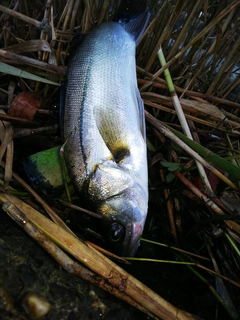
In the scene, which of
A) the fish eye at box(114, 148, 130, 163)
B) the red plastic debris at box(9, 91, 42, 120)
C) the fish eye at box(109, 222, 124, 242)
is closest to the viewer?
the fish eye at box(109, 222, 124, 242)

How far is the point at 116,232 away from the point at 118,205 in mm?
166

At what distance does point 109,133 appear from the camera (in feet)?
6.96

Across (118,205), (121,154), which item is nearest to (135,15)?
(121,154)

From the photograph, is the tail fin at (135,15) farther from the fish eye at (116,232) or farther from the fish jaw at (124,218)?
the fish eye at (116,232)

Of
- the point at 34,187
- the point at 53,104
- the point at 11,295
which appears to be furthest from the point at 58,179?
the point at 11,295

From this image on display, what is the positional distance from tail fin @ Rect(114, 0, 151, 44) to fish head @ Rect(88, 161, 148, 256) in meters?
1.13

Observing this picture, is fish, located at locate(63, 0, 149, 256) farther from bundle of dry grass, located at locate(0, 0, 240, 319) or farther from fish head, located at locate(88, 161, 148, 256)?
bundle of dry grass, located at locate(0, 0, 240, 319)

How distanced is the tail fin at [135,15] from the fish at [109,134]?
0.04 metres

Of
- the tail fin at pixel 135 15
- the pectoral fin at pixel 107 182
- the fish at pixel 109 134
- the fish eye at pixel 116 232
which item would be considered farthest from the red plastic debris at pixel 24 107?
the fish eye at pixel 116 232

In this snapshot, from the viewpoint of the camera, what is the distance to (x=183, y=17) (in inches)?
98.1

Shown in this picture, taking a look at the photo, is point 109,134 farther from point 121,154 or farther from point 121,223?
point 121,223

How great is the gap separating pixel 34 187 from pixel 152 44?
1.47 metres

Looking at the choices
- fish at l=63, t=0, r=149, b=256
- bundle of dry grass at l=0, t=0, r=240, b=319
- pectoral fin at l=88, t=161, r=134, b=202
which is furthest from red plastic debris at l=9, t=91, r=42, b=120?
pectoral fin at l=88, t=161, r=134, b=202

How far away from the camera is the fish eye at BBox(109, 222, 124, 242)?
6.40 ft
